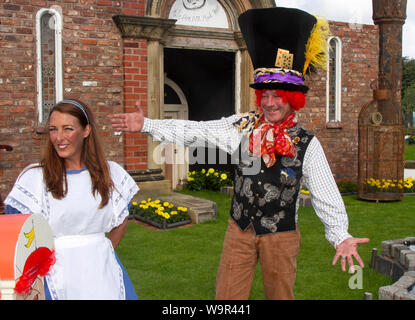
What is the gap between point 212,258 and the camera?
17.5 feet

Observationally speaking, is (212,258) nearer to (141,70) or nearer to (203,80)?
(141,70)

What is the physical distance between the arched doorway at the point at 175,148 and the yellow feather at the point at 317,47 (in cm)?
722

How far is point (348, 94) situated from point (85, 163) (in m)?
9.37

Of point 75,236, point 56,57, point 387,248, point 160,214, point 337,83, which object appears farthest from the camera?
point 337,83

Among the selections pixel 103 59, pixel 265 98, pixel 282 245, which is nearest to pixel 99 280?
pixel 282 245

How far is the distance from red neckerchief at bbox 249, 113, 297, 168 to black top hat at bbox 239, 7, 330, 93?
0.82 feet

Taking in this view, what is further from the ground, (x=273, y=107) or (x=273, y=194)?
(x=273, y=107)

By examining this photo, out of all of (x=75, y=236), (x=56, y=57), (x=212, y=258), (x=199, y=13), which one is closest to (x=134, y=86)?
(x=56, y=57)

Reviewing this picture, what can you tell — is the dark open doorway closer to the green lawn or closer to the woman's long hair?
the green lawn

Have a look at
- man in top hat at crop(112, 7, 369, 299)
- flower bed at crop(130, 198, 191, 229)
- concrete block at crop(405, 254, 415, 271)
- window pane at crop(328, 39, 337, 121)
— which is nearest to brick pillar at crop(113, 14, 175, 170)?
flower bed at crop(130, 198, 191, 229)

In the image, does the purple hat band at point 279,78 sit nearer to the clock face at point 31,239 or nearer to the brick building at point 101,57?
the clock face at point 31,239

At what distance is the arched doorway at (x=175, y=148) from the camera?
10742 millimetres

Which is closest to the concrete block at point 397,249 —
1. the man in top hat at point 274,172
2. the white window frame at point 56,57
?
the man in top hat at point 274,172

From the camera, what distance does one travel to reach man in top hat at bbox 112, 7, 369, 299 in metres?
2.89
